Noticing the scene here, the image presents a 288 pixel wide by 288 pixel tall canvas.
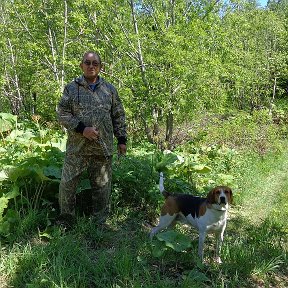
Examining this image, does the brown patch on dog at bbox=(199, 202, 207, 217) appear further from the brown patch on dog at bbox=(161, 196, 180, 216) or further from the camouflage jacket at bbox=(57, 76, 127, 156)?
the camouflage jacket at bbox=(57, 76, 127, 156)

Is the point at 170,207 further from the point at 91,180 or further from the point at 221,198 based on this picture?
the point at 91,180

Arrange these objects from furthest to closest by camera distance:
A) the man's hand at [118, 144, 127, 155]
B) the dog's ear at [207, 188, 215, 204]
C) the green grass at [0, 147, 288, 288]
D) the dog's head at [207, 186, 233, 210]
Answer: the man's hand at [118, 144, 127, 155]
the dog's ear at [207, 188, 215, 204]
the dog's head at [207, 186, 233, 210]
the green grass at [0, 147, 288, 288]

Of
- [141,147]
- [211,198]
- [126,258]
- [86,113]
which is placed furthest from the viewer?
[141,147]

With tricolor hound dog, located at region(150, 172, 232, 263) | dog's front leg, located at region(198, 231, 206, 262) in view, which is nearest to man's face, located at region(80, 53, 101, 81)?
tricolor hound dog, located at region(150, 172, 232, 263)

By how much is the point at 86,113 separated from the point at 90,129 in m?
0.30

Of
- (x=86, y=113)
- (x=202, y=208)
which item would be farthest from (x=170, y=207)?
(x=86, y=113)

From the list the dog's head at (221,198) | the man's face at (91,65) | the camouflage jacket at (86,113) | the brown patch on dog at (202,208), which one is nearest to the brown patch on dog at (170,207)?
the brown patch on dog at (202,208)

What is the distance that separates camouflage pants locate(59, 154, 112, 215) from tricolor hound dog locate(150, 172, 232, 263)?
2.39 feet

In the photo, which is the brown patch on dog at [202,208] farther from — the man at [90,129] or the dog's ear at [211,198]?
the man at [90,129]

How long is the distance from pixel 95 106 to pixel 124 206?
1737 mm

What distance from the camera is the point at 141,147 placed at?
798cm

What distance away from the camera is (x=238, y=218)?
5.54 m

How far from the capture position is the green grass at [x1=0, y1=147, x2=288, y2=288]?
3.33m

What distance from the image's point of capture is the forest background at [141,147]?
362 centimetres
